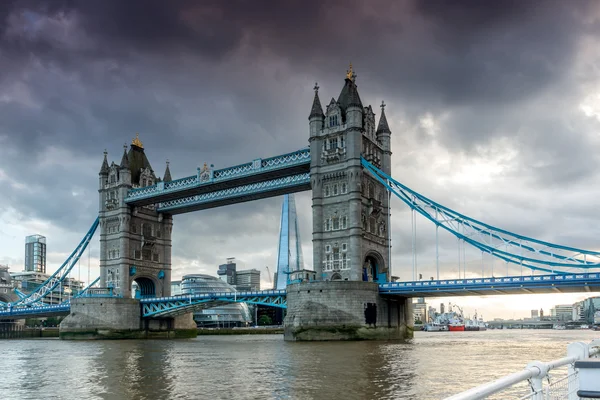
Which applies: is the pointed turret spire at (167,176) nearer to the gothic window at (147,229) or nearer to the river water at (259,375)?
the gothic window at (147,229)

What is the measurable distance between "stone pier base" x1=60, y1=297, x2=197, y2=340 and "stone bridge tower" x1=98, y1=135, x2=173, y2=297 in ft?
9.09

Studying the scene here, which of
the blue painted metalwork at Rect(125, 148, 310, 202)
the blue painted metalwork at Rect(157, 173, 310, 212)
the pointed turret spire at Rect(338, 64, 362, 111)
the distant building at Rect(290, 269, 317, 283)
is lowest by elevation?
the distant building at Rect(290, 269, 317, 283)

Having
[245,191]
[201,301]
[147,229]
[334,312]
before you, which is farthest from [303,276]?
[147,229]

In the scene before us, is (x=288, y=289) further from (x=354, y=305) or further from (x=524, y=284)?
(x=524, y=284)

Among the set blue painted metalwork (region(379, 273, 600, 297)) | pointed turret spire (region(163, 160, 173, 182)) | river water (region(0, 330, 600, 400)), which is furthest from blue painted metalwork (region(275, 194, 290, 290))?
river water (region(0, 330, 600, 400))

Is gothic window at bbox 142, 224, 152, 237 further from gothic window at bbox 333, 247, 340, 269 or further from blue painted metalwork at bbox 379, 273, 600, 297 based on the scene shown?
blue painted metalwork at bbox 379, 273, 600, 297

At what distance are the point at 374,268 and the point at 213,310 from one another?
81.2 metres

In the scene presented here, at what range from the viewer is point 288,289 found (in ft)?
186

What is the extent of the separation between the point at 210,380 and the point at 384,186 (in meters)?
39.6

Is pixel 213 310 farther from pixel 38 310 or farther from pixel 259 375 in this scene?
pixel 259 375

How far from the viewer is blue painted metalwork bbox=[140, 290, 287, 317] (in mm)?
62062

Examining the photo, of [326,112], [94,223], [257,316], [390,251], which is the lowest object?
[257,316]

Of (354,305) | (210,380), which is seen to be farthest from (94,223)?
(210,380)

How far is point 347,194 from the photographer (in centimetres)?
5916
